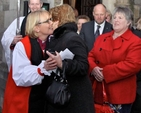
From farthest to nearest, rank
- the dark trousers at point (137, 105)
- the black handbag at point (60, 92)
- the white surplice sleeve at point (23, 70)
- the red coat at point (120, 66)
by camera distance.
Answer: the dark trousers at point (137, 105)
the red coat at point (120, 66)
the white surplice sleeve at point (23, 70)
the black handbag at point (60, 92)

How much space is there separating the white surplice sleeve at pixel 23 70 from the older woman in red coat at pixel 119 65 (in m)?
0.81

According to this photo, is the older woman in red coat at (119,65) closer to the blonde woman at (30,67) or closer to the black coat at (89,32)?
the blonde woman at (30,67)

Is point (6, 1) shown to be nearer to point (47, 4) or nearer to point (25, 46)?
point (47, 4)

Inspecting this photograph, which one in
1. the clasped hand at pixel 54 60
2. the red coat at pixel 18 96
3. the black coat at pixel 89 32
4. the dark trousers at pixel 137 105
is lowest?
the dark trousers at pixel 137 105

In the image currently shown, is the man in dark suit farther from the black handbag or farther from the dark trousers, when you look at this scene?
the black handbag

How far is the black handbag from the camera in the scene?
9.89 ft

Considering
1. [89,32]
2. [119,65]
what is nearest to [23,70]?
[119,65]

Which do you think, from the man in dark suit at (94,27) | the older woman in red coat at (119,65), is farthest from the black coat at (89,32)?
the older woman in red coat at (119,65)

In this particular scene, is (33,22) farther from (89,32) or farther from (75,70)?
(89,32)

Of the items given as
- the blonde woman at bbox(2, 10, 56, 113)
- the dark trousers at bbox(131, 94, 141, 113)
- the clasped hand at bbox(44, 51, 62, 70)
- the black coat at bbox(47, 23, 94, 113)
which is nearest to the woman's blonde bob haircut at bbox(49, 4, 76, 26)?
the black coat at bbox(47, 23, 94, 113)

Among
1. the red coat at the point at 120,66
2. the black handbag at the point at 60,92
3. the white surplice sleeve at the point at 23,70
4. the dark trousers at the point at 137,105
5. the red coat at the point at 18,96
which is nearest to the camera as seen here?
the black handbag at the point at 60,92

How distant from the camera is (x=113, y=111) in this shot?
392cm

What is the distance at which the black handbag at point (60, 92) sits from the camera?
119 inches

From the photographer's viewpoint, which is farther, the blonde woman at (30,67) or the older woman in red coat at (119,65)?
the older woman in red coat at (119,65)
